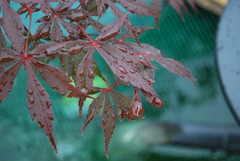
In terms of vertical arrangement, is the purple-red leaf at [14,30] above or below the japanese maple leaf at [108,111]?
above

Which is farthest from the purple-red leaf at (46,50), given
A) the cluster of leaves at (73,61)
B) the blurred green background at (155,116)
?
the blurred green background at (155,116)

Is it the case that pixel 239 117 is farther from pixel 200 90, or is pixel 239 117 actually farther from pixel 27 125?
pixel 27 125

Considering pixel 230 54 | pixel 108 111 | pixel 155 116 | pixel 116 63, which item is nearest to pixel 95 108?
pixel 108 111

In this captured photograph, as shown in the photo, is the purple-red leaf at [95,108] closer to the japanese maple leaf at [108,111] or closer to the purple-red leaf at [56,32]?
the japanese maple leaf at [108,111]

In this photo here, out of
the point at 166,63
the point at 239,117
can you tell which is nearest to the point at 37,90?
the point at 166,63

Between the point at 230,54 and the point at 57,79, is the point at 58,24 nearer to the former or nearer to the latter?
the point at 57,79
